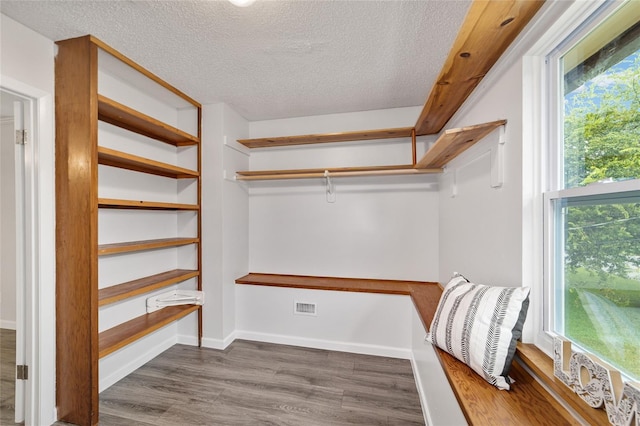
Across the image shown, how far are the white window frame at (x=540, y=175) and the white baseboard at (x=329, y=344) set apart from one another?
149 cm

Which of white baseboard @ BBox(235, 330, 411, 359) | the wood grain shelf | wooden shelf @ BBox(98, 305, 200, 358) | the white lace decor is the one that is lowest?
white baseboard @ BBox(235, 330, 411, 359)

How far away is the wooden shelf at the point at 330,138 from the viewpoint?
2501 mm

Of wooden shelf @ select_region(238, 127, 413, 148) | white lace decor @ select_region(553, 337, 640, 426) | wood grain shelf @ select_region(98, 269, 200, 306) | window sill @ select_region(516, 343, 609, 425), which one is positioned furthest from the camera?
wooden shelf @ select_region(238, 127, 413, 148)

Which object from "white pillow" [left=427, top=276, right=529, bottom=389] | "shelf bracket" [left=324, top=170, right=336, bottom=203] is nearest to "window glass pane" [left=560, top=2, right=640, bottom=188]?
"white pillow" [left=427, top=276, right=529, bottom=389]

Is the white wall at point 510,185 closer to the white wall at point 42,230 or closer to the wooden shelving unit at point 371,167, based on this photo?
the wooden shelving unit at point 371,167

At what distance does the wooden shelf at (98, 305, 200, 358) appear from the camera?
1.75 metres

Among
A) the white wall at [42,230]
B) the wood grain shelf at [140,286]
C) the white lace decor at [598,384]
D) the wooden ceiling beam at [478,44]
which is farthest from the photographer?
the wood grain shelf at [140,286]

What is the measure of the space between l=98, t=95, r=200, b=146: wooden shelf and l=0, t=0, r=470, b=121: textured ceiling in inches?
15.1

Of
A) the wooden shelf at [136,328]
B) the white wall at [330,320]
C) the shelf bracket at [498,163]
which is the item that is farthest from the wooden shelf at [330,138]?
the wooden shelf at [136,328]

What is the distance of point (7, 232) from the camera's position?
2740mm

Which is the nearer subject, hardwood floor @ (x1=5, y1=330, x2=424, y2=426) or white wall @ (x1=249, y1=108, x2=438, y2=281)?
hardwood floor @ (x1=5, y1=330, x2=424, y2=426)

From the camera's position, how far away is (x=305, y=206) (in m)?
2.91

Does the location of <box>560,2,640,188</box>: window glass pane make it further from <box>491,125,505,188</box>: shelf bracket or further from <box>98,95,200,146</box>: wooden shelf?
<box>98,95,200,146</box>: wooden shelf

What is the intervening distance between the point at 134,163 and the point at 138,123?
34 cm
